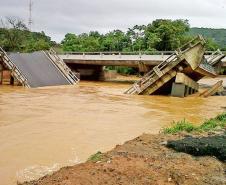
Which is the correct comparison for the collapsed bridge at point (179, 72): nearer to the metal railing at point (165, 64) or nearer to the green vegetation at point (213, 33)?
the metal railing at point (165, 64)

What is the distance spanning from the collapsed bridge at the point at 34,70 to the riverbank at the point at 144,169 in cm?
2456

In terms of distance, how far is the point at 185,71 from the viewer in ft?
90.3

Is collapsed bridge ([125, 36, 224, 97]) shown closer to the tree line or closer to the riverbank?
the riverbank

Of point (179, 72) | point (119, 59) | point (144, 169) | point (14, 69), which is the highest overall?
point (119, 59)

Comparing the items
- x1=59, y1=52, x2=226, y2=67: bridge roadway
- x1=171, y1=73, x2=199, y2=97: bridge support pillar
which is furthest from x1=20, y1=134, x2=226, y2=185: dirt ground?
x1=59, y1=52, x2=226, y2=67: bridge roadway

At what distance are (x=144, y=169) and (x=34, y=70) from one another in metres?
28.4

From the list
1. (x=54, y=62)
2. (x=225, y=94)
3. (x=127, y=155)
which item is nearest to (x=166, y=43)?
(x=54, y=62)

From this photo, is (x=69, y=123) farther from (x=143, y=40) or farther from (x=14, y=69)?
(x=143, y=40)

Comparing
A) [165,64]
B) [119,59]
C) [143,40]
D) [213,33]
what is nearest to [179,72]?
[165,64]

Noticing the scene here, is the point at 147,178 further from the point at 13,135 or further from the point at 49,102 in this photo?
the point at 49,102

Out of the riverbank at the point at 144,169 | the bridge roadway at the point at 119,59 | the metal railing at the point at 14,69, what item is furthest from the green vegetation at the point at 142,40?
the riverbank at the point at 144,169

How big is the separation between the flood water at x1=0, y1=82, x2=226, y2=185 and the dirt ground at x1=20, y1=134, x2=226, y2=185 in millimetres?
1818

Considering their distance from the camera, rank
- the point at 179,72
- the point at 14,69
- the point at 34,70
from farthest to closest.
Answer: the point at 34,70
the point at 14,69
the point at 179,72

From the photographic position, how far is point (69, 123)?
15445mm
